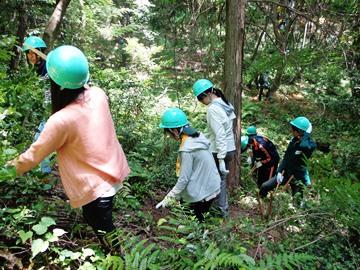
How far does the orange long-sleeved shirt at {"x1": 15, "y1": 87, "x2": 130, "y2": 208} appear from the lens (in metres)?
2.75

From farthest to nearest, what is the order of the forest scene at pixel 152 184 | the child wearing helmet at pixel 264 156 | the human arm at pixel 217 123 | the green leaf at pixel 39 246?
the child wearing helmet at pixel 264 156 < the human arm at pixel 217 123 < the green leaf at pixel 39 246 < the forest scene at pixel 152 184

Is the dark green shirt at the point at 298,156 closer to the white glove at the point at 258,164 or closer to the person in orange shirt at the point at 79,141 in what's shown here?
the white glove at the point at 258,164

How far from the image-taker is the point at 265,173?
25.5 ft

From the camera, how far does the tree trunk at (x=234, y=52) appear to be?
6.45 m

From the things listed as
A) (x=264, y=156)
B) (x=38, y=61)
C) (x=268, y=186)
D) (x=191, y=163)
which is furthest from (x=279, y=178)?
(x=38, y=61)

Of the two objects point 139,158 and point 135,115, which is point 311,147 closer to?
point 139,158

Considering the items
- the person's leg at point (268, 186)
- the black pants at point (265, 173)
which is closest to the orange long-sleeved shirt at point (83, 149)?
the person's leg at point (268, 186)

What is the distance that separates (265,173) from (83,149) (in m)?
5.51

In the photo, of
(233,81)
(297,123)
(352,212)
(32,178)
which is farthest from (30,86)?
(297,123)

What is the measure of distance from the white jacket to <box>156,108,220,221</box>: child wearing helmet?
104 centimetres

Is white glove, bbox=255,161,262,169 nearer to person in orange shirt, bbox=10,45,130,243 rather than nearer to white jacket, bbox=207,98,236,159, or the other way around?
white jacket, bbox=207,98,236,159

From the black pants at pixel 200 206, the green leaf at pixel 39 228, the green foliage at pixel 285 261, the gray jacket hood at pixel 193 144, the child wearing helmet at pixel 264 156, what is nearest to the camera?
the green foliage at pixel 285 261

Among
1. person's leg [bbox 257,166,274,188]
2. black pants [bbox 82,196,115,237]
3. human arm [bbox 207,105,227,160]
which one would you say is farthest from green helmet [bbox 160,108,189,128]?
person's leg [bbox 257,166,274,188]

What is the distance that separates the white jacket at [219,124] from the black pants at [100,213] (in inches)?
111
